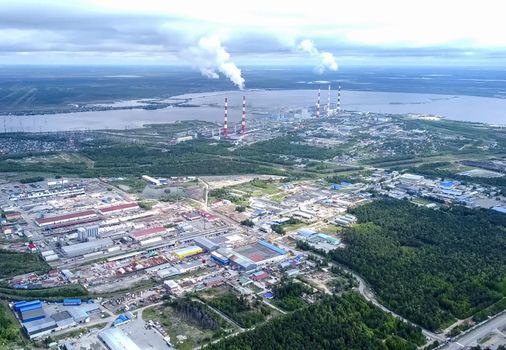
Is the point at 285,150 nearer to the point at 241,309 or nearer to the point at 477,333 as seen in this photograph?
the point at 241,309

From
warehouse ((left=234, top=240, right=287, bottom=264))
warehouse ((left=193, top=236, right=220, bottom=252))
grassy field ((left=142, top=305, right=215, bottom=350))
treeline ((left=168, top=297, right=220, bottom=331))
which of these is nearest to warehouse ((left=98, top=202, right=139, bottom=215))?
warehouse ((left=193, top=236, right=220, bottom=252))

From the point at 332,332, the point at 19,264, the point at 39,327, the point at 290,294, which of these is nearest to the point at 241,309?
the point at 290,294

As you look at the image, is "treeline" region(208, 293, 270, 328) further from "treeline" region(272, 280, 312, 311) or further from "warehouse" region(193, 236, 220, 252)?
"warehouse" region(193, 236, 220, 252)

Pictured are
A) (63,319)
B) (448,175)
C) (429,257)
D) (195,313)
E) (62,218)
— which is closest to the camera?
(63,319)

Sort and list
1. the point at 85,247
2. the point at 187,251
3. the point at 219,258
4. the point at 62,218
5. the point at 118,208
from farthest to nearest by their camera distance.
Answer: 1. the point at 118,208
2. the point at 62,218
3. the point at 85,247
4. the point at 187,251
5. the point at 219,258

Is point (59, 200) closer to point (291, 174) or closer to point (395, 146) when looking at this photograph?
point (291, 174)

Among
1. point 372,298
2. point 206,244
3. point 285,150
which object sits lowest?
point 372,298

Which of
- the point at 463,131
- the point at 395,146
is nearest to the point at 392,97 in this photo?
the point at 463,131
